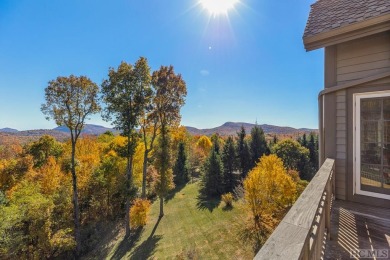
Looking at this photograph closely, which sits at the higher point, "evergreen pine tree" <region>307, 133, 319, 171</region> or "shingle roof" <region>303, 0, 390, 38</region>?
"shingle roof" <region>303, 0, 390, 38</region>

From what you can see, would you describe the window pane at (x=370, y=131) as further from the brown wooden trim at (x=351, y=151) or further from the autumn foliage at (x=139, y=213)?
the autumn foliage at (x=139, y=213)

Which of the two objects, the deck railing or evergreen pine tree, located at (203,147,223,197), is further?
evergreen pine tree, located at (203,147,223,197)

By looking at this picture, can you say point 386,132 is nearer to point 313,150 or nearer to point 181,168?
point 181,168

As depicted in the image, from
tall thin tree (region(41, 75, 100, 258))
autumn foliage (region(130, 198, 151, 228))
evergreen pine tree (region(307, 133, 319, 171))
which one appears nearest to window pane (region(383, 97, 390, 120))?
tall thin tree (region(41, 75, 100, 258))

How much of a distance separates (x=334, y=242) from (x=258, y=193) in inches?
444

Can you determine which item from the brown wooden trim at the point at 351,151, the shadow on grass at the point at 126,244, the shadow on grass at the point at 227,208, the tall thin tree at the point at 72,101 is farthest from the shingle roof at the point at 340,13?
the shadow on grass at the point at 227,208

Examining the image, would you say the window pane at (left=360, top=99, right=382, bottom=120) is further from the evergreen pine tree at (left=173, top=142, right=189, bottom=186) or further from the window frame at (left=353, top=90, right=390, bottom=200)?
the evergreen pine tree at (left=173, top=142, right=189, bottom=186)

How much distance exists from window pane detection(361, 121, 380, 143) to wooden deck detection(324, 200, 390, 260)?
1.10m

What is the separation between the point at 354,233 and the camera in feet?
8.39

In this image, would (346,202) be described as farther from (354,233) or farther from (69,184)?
(69,184)

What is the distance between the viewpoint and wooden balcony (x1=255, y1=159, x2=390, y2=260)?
957 millimetres

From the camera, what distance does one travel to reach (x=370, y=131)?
3.37 meters

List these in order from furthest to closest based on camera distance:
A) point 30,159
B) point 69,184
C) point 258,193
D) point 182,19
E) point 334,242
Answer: point 30,159 → point 69,184 → point 258,193 → point 182,19 → point 334,242

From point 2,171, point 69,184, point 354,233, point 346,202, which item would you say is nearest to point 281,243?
point 354,233
